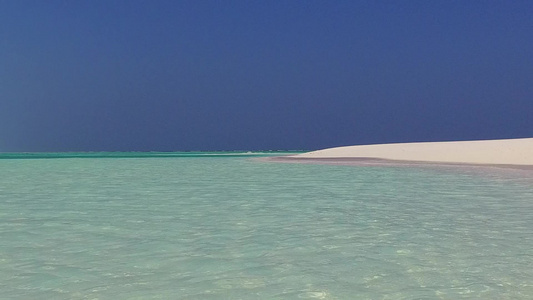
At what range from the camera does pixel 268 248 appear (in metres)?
5.57

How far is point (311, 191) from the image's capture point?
41.5ft

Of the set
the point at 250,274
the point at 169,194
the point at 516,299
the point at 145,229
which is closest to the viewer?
the point at 516,299

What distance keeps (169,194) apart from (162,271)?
7615 mm

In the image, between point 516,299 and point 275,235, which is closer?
point 516,299

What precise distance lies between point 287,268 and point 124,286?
1.46 metres

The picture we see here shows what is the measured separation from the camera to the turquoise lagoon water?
4047 millimetres

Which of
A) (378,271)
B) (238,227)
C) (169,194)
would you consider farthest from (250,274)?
(169,194)

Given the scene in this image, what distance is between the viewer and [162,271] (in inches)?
181

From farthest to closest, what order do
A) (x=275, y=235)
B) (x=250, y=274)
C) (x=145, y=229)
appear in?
(x=145, y=229)
(x=275, y=235)
(x=250, y=274)

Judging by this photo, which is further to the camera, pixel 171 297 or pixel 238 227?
pixel 238 227

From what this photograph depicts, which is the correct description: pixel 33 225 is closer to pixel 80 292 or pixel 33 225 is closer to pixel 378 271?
pixel 80 292

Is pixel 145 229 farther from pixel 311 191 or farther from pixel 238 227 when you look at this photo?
pixel 311 191

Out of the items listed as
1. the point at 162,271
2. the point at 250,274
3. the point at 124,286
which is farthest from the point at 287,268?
the point at 124,286

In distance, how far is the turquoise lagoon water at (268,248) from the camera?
405cm
